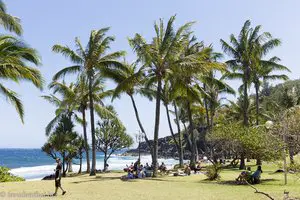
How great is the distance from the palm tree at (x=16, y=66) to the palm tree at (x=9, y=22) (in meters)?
0.89

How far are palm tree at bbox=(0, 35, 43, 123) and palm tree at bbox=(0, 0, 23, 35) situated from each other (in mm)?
893

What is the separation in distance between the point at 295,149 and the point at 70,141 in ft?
83.9

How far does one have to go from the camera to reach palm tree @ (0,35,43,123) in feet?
47.7

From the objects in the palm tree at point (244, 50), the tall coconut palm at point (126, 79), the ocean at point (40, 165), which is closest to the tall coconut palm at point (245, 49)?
the palm tree at point (244, 50)

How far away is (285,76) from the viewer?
3944cm

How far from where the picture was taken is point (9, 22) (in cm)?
1575

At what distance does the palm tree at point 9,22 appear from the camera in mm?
15430

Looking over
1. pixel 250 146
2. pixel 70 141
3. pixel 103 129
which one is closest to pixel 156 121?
pixel 250 146

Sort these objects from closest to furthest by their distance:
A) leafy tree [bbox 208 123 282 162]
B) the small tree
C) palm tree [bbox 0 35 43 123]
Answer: palm tree [bbox 0 35 43 123] < leafy tree [bbox 208 123 282 162] < the small tree

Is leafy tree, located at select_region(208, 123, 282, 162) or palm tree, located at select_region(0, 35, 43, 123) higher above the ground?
palm tree, located at select_region(0, 35, 43, 123)

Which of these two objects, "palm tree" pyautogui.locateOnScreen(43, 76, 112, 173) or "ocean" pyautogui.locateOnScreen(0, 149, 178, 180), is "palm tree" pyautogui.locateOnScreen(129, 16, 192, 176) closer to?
"palm tree" pyautogui.locateOnScreen(43, 76, 112, 173)

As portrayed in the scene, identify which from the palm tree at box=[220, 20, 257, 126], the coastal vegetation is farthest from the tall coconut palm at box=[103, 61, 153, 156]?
the palm tree at box=[220, 20, 257, 126]

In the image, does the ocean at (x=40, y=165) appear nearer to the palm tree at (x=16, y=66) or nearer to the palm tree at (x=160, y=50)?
the palm tree at (x=160, y=50)

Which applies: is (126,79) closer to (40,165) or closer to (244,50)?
(244,50)
